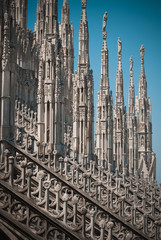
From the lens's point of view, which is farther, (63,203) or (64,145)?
(64,145)

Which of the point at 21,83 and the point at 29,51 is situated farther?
the point at 29,51

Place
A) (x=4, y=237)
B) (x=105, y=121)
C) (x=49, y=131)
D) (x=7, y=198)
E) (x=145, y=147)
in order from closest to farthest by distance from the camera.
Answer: (x=4, y=237)
(x=7, y=198)
(x=49, y=131)
(x=105, y=121)
(x=145, y=147)

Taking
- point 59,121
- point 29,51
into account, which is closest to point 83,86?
point 59,121

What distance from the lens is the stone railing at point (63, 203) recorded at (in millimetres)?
6680

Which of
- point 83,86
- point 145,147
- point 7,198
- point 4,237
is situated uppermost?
point 83,86

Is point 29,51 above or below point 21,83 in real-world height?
above

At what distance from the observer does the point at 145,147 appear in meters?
35.4

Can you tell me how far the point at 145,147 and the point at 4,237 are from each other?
3009cm

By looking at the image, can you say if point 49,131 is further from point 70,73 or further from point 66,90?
point 70,73

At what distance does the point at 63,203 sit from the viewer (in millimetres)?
8641

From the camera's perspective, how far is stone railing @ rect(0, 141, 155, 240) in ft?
21.9

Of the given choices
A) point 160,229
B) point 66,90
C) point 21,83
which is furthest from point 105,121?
point 160,229

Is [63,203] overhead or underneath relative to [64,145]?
underneath

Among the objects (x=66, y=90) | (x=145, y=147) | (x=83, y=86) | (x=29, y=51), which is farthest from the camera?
(x=145, y=147)
